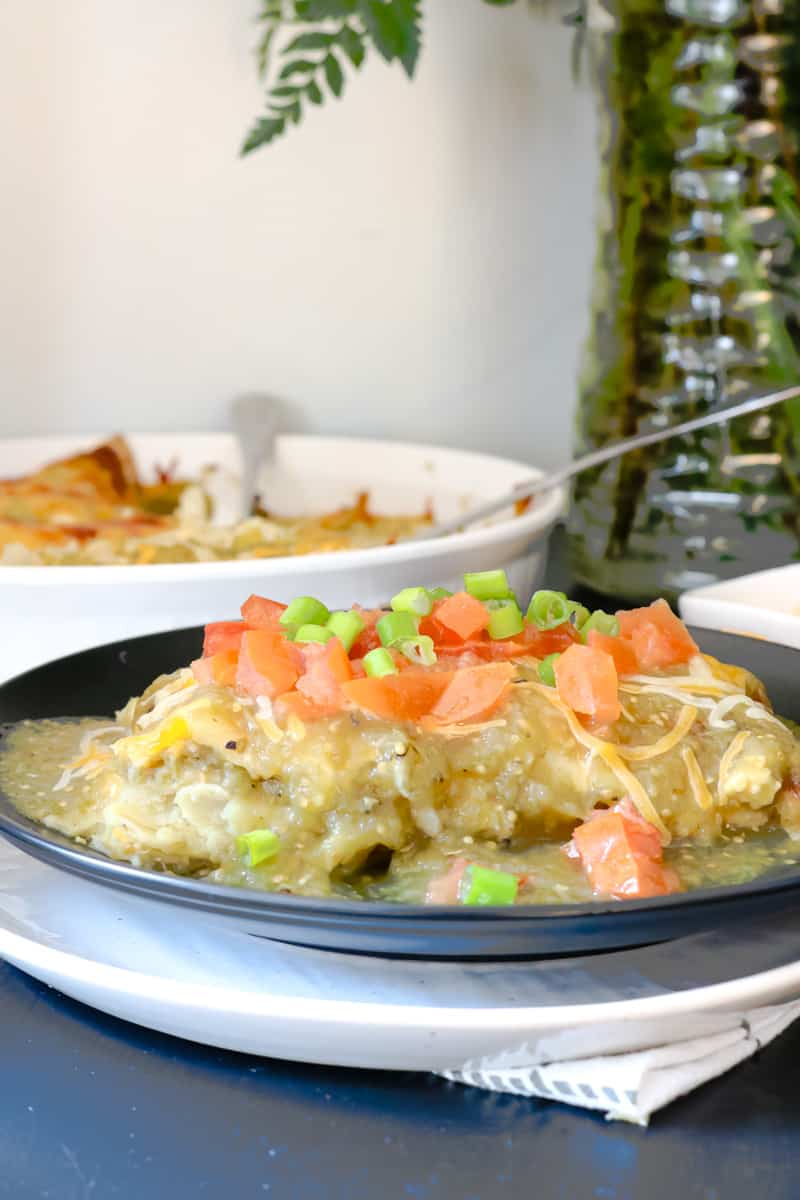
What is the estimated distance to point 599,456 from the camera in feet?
5.44

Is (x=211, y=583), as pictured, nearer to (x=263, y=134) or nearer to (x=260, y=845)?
(x=260, y=845)

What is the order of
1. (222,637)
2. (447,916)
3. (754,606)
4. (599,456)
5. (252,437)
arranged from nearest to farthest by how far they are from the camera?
(447,916), (222,637), (754,606), (599,456), (252,437)

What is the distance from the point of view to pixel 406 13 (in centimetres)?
183

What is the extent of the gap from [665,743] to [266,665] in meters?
0.27

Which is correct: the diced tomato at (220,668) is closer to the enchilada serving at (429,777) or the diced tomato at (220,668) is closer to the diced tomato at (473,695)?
the enchilada serving at (429,777)

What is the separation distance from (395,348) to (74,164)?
1.93 feet

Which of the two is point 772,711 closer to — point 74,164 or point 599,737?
point 599,737

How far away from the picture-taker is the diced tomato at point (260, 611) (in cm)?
108

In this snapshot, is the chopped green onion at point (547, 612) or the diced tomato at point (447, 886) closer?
the diced tomato at point (447, 886)

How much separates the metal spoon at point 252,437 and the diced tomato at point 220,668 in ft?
3.60

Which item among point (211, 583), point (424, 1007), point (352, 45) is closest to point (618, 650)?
point (424, 1007)

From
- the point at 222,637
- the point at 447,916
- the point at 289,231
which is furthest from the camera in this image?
the point at 289,231

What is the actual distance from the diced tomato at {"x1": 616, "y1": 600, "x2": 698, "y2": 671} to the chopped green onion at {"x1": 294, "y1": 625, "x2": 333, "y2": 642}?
234 mm

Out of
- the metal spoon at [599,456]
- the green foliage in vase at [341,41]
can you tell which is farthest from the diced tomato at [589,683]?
the green foliage in vase at [341,41]
